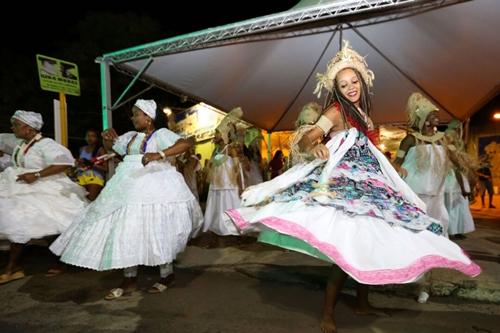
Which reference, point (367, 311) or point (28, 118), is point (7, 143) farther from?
point (367, 311)

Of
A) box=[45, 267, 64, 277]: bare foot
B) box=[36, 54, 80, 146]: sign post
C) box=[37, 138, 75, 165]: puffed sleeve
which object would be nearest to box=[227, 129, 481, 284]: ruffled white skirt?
box=[37, 138, 75, 165]: puffed sleeve

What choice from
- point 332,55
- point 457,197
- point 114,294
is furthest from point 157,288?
point 332,55

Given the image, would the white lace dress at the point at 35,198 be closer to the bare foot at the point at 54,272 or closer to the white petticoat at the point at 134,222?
the bare foot at the point at 54,272

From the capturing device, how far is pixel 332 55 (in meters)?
8.52

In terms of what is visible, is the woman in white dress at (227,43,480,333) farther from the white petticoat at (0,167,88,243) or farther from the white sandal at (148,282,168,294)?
the white petticoat at (0,167,88,243)

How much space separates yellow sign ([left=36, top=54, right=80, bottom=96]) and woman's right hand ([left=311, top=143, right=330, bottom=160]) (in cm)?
575

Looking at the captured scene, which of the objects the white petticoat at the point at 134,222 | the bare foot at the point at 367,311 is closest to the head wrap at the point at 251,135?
the white petticoat at the point at 134,222

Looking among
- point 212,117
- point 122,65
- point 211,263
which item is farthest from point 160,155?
point 212,117

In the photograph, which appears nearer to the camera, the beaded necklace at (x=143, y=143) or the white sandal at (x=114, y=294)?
the white sandal at (x=114, y=294)

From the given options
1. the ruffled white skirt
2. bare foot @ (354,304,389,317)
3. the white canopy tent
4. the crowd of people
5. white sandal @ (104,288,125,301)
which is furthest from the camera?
the white canopy tent

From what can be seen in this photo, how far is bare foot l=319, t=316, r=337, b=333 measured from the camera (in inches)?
121

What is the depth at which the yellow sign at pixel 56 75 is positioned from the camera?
6.86 meters

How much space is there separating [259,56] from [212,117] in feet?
22.5

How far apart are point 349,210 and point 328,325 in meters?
1.01
